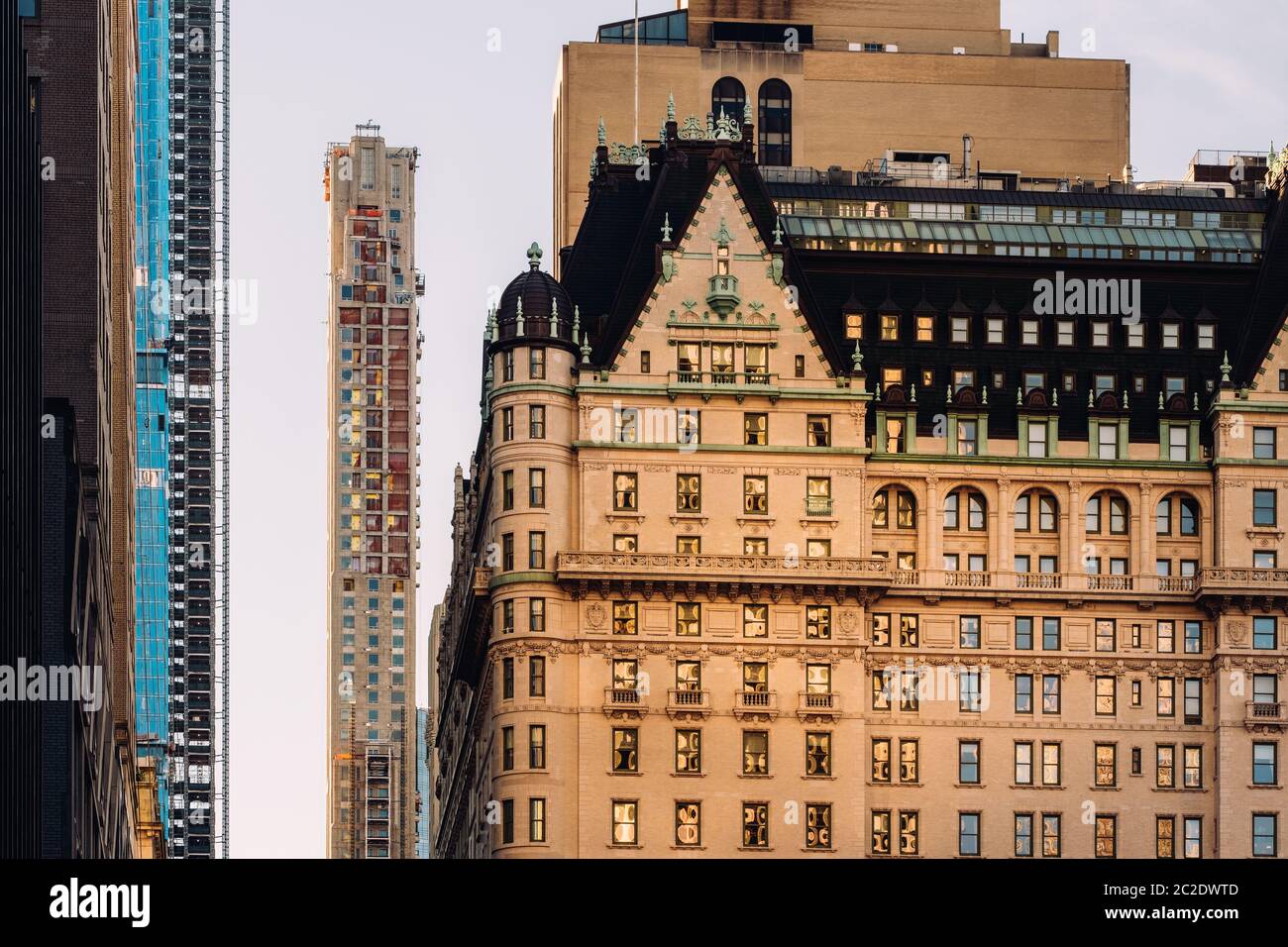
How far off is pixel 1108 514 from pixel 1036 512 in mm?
3680

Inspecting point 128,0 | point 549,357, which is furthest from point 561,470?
point 128,0

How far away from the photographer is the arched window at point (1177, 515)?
153000 millimetres

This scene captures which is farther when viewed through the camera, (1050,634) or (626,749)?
(1050,634)

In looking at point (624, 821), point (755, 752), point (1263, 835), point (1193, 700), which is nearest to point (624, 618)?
point (755, 752)

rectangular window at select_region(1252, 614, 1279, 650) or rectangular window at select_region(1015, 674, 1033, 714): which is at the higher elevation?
rectangular window at select_region(1252, 614, 1279, 650)

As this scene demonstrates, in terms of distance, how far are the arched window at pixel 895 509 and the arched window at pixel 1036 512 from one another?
530 cm

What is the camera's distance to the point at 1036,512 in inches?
6009

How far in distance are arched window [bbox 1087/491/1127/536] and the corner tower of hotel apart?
0.16 meters

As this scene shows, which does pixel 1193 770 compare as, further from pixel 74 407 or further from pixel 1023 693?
pixel 74 407

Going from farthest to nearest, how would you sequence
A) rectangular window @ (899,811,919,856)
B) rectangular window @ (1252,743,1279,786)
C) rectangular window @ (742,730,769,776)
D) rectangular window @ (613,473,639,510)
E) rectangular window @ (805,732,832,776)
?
rectangular window @ (1252,743,1279,786), rectangular window @ (613,473,639,510), rectangular window @ (899,811,919,856), rectangular window @ (805,732,832,776), rectangular window @ (742,730,769,776)

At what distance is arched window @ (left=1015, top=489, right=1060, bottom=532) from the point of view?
152m

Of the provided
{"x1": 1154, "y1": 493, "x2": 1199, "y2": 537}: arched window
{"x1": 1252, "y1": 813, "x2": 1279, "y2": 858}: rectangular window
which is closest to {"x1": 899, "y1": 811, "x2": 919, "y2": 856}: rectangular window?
{"x1": 1252, "y1": 813, "x2": 1279, "y2": 858}: rectangular window

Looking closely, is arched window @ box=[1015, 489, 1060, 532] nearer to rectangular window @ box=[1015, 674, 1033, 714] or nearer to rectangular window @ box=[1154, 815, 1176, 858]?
rectangular window @ box=[1015, 674, 1033, 714]

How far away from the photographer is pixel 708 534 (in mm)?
146500
